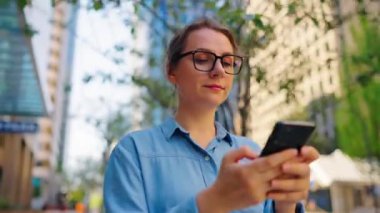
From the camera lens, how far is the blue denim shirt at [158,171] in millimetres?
910

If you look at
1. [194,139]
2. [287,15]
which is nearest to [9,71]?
[287,15]

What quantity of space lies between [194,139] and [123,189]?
264 millimetres

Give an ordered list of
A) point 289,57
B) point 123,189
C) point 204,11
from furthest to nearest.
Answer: point 289,57, point 204,11, point 123,189

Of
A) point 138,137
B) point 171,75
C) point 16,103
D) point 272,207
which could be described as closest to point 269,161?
point 272,207

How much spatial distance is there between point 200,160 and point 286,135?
360 mm

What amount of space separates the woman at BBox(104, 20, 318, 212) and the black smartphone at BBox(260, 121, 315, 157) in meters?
0.02

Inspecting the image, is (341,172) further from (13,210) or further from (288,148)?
(288,148)

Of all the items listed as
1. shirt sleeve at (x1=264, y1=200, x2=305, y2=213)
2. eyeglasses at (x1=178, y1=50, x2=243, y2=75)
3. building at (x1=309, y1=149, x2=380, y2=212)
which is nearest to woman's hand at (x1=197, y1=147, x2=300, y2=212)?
shirt sleeve at (x1=264, y1=200, x2=305, y2=213)

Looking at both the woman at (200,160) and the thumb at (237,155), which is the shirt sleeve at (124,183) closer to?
the woman at (200,160)

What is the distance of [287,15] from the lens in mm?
4246

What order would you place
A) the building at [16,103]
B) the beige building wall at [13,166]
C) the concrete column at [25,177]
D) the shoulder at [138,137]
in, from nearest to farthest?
the shoulder at [138,137]
the building at [16,103]
the beige building wall at [13,166]
the concrete column at [25,177]

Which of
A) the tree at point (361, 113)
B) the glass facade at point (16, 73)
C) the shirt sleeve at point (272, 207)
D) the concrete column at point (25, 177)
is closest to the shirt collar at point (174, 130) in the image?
the shirt sleeve at point (272, 207)

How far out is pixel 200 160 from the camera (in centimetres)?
103

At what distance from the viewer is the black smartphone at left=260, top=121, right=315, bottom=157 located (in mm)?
708
